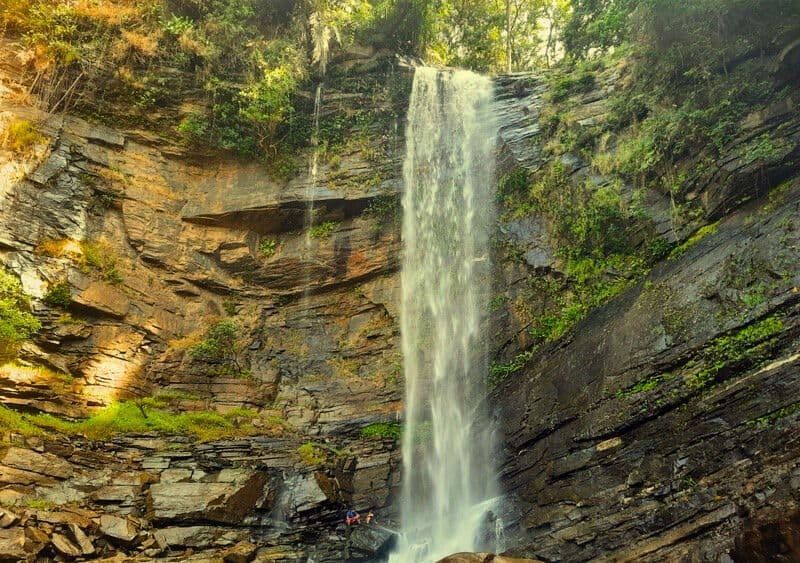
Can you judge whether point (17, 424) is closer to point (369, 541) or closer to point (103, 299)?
point (103, 299)

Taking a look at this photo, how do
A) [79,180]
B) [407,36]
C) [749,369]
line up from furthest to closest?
[407,36] → [79,180] → [749,369]

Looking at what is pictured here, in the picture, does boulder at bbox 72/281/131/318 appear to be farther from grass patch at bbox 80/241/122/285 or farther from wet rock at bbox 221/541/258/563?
wet rock at bbox 221/541/258/563

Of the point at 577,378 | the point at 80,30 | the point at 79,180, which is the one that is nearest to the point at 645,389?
the point at 577,378

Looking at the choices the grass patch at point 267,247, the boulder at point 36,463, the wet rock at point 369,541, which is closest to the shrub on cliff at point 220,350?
the grass patch at point 267,247

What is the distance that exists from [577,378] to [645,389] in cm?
151

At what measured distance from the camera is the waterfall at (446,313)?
451 inches

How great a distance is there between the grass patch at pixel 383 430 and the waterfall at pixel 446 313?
224 millimetres

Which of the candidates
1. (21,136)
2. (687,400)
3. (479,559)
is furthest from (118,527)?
(21,136)

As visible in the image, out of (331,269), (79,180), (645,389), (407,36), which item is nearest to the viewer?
(645,389)

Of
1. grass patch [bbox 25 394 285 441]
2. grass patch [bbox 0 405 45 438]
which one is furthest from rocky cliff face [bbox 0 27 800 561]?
grass patch [bbox 0 405 45 438]

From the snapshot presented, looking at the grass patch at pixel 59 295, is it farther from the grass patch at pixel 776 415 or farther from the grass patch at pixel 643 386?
the grass patch at pixel 776 415

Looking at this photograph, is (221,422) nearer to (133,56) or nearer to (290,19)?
(133,56)

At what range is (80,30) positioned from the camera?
54.1 ft

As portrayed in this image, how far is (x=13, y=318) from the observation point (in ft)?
38.1
